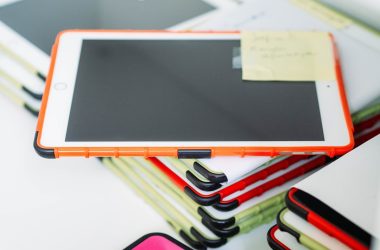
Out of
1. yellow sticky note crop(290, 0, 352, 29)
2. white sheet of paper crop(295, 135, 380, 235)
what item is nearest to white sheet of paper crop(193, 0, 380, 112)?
yellow sticky note crop(290, 0, 352, 29)

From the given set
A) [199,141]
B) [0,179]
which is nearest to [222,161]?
[199,141]

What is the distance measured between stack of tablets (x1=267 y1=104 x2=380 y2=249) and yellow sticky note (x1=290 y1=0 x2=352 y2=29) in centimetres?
31

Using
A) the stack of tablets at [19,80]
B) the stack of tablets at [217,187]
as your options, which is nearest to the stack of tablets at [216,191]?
the stack of tablets at [217,187]

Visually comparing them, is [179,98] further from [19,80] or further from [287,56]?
[19,80]

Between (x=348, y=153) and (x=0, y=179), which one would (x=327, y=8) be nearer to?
(x=348, y=153)

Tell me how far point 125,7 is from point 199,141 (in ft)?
1.21

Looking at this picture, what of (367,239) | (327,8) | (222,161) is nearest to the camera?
(367,239)

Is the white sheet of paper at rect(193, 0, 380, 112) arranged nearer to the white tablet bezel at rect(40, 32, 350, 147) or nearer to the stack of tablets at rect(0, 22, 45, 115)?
the white tablet bezel at rect(40, 32, 350, 147)

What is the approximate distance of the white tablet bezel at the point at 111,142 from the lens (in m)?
0.55

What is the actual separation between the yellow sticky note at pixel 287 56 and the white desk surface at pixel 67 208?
19 cm

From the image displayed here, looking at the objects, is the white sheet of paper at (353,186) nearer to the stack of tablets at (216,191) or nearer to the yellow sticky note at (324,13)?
the stack of tablets at (216,191)

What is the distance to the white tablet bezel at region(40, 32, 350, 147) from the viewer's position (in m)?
0.55

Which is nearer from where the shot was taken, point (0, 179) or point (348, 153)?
point (348, 153)

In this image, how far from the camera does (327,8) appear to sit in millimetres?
810
